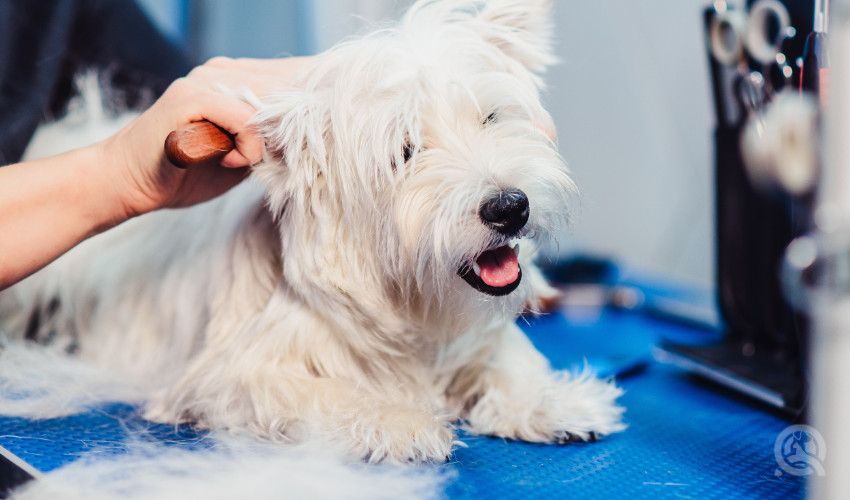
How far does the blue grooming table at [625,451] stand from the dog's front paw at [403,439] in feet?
0.10

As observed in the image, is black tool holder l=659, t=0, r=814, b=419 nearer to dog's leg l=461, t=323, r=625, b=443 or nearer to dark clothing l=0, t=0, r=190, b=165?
dog's leg l=461, t=323, r=625, b=443

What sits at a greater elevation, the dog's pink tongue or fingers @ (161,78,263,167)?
fingers @ (161,78,263,167)

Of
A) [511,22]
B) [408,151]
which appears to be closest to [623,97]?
[511,22]

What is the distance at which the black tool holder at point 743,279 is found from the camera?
111 centimetres

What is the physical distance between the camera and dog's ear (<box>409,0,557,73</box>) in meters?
0.98

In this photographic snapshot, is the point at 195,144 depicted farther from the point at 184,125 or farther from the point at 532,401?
the point at 532,401

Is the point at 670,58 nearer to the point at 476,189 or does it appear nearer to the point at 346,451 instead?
the point at 476,189

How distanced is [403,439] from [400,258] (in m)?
0.21

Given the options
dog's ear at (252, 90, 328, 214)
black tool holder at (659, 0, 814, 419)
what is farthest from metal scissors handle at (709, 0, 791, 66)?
dog's ear at (252, 90, 328, 214)

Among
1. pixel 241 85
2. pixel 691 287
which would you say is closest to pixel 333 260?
pixel 241 85

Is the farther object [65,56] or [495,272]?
[65,56]

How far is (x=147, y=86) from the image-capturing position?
165cm

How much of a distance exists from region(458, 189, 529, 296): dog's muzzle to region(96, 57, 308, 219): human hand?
32cm

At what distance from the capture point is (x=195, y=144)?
0.85 m
